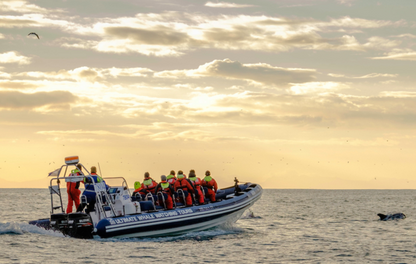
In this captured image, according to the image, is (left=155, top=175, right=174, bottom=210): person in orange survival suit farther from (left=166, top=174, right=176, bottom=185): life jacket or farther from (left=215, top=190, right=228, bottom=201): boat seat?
(left=215, top=190, right=228, bottom=201): boat seat

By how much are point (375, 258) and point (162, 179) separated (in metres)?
8.38

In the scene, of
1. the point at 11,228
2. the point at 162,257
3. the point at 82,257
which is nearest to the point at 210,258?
the point at 162,257

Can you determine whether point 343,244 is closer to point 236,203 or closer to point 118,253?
point 236,203

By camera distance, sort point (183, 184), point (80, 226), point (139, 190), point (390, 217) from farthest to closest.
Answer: point (390, 217) < point (139, 190) < point (183, 184) < point (80, 226)

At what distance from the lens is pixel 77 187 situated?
17.2 m

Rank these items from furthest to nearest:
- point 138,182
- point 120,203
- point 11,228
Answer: point 138,182 → point 11,228 → point 120,203

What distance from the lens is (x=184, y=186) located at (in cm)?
1911

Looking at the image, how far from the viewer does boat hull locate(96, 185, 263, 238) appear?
1652 centimetres

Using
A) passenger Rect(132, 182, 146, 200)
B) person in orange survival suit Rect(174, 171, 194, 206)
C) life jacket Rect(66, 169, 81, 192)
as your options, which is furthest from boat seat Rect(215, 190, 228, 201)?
life jacket Rect(66, 169, 81, 192)

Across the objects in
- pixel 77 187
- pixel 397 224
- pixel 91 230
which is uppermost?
pixel 77 187

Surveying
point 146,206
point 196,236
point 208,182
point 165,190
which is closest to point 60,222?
point 146,206

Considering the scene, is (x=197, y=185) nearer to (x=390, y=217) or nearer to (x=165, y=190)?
(x=165, y=190)

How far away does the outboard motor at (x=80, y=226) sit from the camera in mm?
16016

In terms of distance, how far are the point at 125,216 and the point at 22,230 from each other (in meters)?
4.47
